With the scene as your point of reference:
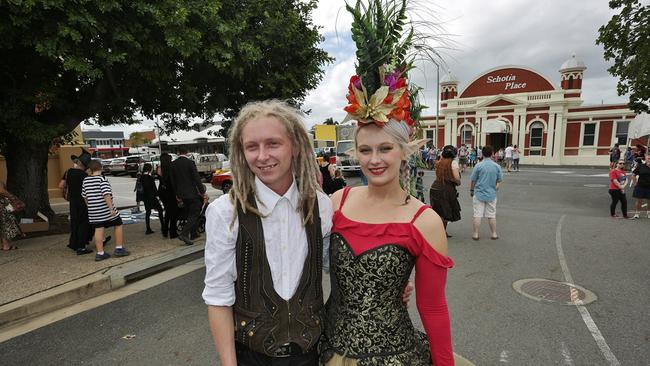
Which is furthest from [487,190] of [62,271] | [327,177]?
[62,271]

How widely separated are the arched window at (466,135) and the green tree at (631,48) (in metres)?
21.8

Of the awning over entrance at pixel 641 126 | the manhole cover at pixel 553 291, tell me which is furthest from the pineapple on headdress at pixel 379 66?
the awning over entrance at pixel 641 126

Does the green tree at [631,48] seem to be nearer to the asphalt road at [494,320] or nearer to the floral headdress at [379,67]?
the asphalt road at [494,320]

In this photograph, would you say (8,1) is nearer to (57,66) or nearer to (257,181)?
(57,66)

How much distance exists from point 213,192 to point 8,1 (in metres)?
12.3

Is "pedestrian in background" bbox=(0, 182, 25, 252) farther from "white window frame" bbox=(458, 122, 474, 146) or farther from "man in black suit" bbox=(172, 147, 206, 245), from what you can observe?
"white window frame" bbox=(458, 122, 474, 146)

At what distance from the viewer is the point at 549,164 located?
28.2 m

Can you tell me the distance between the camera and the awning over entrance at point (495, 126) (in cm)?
2787

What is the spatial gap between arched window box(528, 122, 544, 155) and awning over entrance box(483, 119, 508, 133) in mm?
2436

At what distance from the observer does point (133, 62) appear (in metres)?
5.77

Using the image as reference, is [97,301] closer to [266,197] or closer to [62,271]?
[62,271]

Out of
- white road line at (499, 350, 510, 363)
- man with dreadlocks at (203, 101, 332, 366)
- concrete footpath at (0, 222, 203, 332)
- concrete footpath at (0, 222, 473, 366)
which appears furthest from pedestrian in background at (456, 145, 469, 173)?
man with dreadlocks at (203, 101, 332, 366)

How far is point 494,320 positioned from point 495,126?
91.2 ft

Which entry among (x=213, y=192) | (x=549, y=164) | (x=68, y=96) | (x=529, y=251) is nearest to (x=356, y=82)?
(x=529, y=251)
